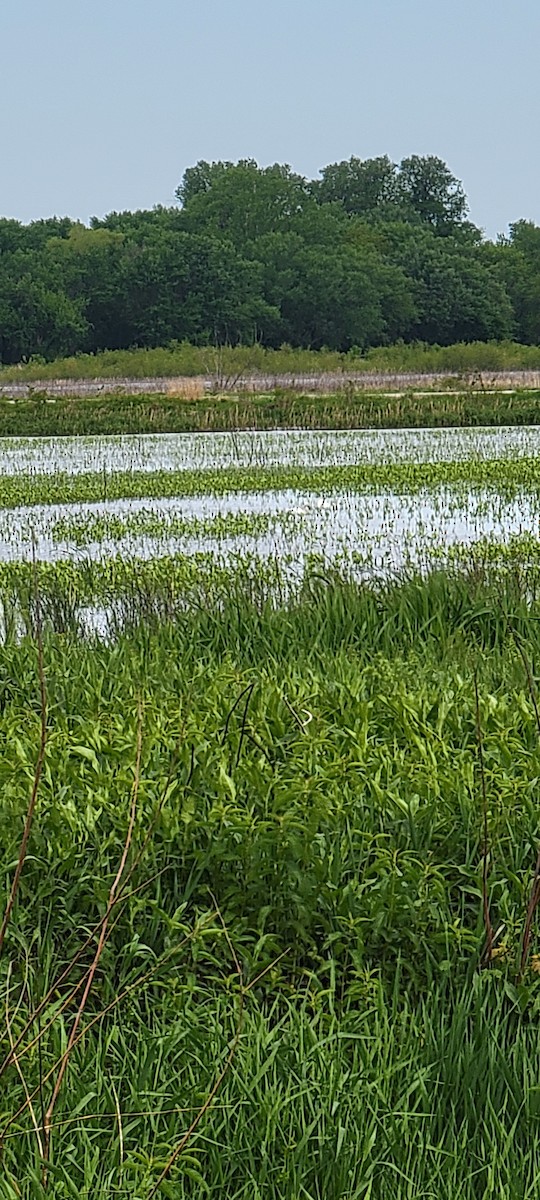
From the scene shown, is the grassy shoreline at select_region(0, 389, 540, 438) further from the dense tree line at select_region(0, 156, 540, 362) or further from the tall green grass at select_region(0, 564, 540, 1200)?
the dense tree line at select_region(0, 156, 540, 362)

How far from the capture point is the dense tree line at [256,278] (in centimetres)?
8100

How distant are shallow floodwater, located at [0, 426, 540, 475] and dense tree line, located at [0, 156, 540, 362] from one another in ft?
159

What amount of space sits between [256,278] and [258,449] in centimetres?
6128

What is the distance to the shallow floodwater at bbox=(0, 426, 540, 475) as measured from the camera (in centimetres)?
2339

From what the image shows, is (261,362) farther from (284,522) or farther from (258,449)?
(284,522)

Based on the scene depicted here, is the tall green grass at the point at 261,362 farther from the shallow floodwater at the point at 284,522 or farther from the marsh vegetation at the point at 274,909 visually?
the marsh vegetation at the point at 274,909

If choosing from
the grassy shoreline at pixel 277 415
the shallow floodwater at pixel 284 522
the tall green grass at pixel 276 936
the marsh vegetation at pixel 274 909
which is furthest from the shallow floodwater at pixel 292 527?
the grassy shoreline at pixel 277 415

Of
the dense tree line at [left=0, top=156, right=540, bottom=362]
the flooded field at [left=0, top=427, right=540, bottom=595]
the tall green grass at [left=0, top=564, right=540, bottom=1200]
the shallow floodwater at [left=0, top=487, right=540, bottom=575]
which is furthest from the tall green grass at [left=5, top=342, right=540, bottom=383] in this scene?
the tall green grass at [left=0, top=564, right=540, bottom=1200]

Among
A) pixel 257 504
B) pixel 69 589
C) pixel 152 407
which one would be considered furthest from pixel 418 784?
pixel 152 407

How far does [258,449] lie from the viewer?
26.8m

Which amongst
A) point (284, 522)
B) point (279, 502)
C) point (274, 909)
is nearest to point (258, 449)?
point (279, 502)

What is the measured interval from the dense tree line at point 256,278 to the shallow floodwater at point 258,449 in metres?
48.5

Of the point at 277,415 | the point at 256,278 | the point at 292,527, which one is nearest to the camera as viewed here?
the point at 292,527

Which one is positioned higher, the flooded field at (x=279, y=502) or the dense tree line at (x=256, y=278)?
the dense tree line at (x=256, y=278)
